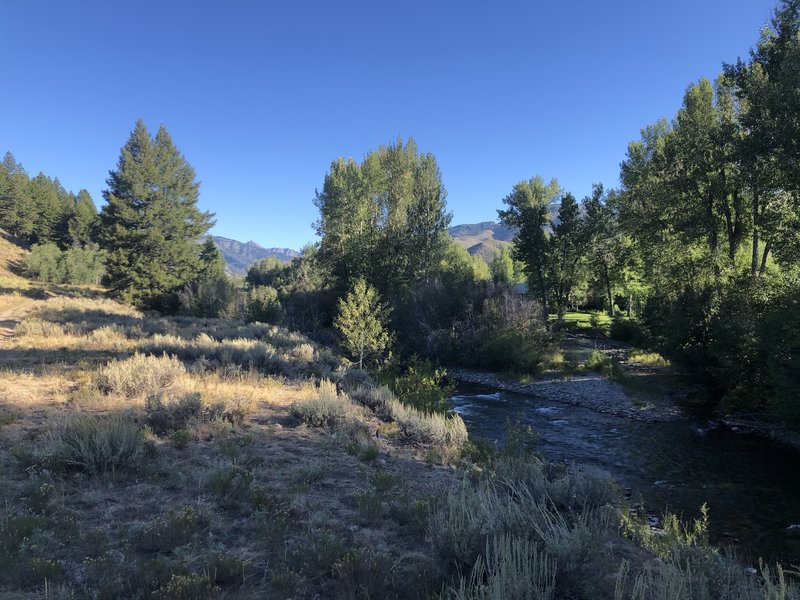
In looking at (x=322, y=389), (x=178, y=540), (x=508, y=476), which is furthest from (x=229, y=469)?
(x=322, y=389)

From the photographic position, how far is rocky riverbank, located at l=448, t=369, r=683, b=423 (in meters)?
17.4

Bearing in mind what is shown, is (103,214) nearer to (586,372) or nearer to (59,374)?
(59,374)

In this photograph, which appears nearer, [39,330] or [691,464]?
[691,464]

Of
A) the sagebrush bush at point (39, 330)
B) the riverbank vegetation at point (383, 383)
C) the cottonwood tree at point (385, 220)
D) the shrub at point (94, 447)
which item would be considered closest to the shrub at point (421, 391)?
the riverbank vegetation at point (383, 383)

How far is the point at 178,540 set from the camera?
4.23 meters

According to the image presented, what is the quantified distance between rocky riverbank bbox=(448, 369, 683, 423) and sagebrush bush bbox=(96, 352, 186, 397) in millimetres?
16032

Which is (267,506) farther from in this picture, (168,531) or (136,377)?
(136,377)

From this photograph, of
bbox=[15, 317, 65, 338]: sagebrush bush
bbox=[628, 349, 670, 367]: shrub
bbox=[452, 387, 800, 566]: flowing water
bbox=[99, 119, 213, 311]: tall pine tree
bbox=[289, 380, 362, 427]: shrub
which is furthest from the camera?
bbox=[99, 119, 213, 311]: tall pine tree

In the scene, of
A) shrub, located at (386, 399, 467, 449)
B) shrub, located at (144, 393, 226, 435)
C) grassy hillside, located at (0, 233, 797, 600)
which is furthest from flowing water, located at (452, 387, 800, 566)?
shrub, located at (144, 393, 226, 435)

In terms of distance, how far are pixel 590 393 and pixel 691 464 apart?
8.70 meters

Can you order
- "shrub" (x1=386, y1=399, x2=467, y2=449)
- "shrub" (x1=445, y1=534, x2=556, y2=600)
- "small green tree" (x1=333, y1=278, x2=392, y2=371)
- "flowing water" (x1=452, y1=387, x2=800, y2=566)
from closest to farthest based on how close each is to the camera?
"shrub" (x1=445, y1=534, x2=556, y2=600)
"flowing water" (x1=452, y1=387, x2=800, y2=566)
"shrub" (x1=386, y1=399, x2=467, y2=449)
"small green tree" (x1=333, y1=278, x2=392, y2=371)

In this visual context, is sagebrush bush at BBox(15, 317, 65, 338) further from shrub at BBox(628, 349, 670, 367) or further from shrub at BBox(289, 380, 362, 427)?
shrub at BBox(628, 349, 670, 367)

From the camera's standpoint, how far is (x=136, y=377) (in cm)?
978

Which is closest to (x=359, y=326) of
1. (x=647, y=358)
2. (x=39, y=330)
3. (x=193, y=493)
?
(x=39, y=330)
